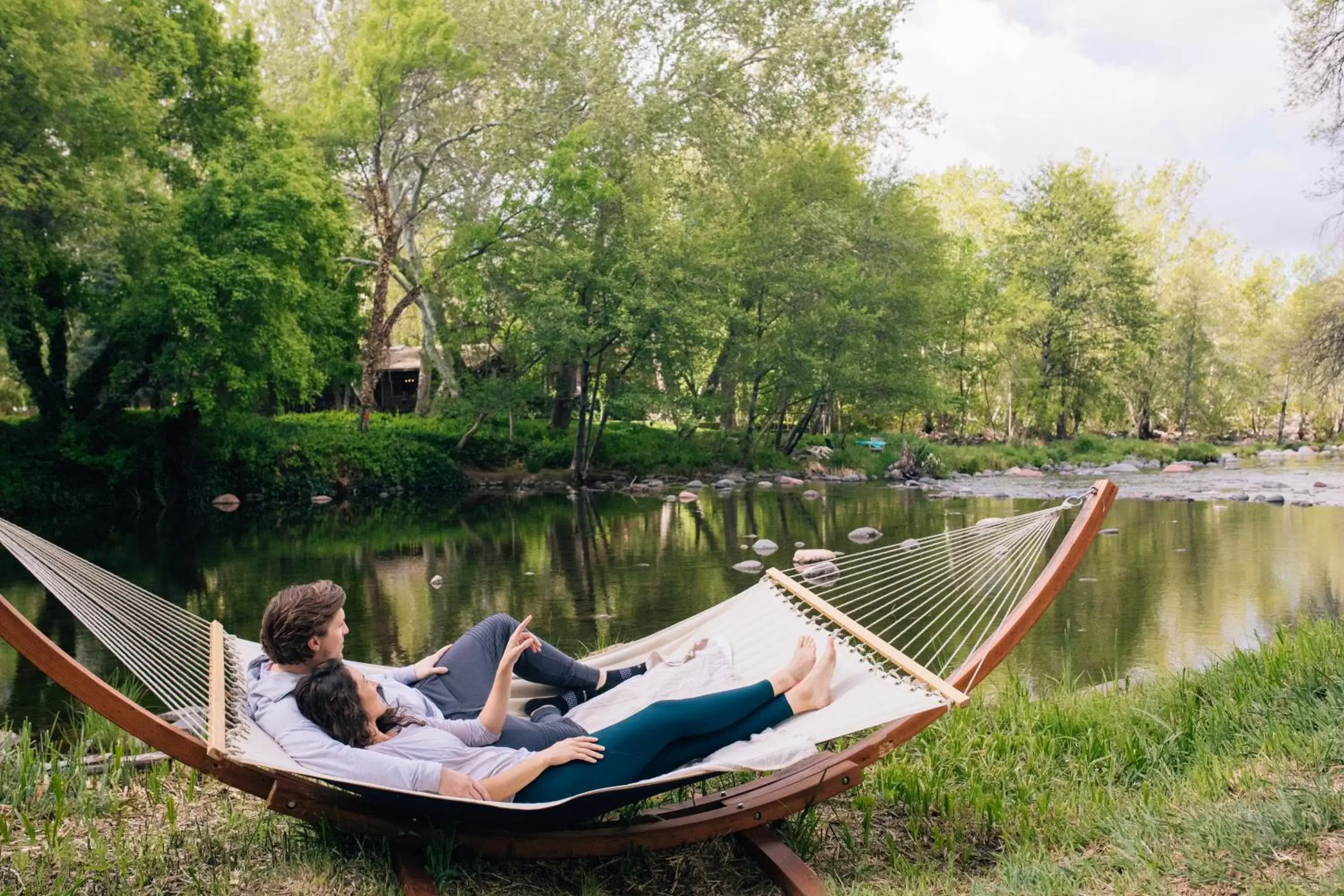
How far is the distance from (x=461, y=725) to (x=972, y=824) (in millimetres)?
1778

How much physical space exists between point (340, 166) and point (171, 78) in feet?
14.9

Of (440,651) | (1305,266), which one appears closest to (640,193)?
(440,651)

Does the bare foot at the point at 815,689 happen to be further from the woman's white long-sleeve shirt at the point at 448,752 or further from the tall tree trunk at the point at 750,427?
the tall tree trunk at the point at 750,427

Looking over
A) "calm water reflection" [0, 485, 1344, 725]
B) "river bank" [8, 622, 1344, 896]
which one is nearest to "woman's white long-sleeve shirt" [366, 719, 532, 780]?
"river bank" [8, 622, 1344, 896]

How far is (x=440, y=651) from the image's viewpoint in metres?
3.84

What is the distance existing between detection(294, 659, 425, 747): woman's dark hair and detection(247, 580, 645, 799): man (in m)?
0.03

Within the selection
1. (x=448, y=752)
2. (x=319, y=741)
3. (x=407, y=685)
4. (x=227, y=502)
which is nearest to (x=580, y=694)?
(x=407, y=685)

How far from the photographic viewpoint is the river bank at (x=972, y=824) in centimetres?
285

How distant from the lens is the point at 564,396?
24172mm

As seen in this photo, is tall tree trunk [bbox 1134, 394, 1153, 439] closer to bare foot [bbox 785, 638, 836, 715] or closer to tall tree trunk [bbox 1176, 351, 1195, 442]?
tall tree trunk [bbox 1176, 351, 1195, 442]

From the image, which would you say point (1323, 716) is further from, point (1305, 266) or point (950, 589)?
point (1305, 266)

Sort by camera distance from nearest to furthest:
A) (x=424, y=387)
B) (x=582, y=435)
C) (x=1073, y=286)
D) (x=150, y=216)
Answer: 1. (x=150, y=216)
2. (x=582, y=435)
3. (x=424, y=387)
4. (x=1073, y=286)

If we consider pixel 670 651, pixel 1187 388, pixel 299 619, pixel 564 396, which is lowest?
pixel 670 651

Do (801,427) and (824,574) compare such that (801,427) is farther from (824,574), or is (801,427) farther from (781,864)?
(781,864)
